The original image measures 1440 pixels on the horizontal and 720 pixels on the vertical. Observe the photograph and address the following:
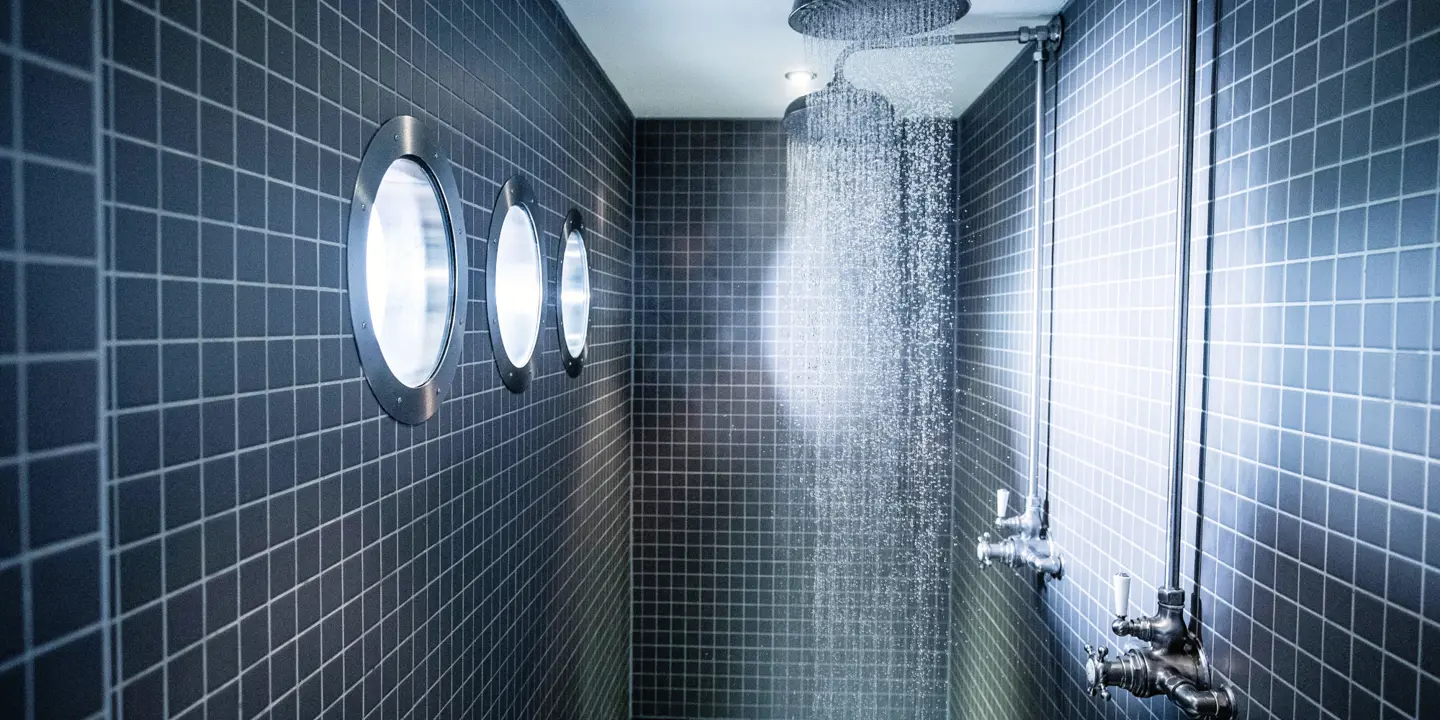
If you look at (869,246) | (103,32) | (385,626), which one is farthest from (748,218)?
(103,32)

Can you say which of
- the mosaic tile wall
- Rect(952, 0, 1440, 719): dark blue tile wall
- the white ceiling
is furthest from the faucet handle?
the mosaic tile wall

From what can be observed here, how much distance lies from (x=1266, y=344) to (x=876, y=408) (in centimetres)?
229

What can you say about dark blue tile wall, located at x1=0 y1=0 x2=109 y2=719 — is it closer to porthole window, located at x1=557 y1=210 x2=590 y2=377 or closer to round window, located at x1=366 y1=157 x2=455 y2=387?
round window, located at x1=366 y1=157 x2=455 y2=387

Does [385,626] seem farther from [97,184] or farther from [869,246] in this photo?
[869,246]

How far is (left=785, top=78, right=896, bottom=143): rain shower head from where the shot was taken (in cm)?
258

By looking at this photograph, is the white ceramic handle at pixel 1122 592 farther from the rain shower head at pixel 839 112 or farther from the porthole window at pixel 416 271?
the rain shower head at pixel 839 112

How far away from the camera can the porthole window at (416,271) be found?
1.46 meters

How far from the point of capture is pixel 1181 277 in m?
1.58

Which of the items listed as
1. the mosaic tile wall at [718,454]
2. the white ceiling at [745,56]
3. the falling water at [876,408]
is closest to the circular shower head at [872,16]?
the white ceiling at [745,56]


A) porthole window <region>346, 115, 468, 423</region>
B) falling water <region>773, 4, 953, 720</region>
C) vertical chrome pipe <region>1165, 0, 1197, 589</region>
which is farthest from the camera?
falling water <region>773, 4, 953, 720</region>

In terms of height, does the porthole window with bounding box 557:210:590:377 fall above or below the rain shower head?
below

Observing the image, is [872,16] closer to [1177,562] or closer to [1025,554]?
[1177,562]

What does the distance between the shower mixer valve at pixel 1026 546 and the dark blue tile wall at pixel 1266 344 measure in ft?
0.17

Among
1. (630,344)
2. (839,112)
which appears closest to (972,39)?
(839,112)
